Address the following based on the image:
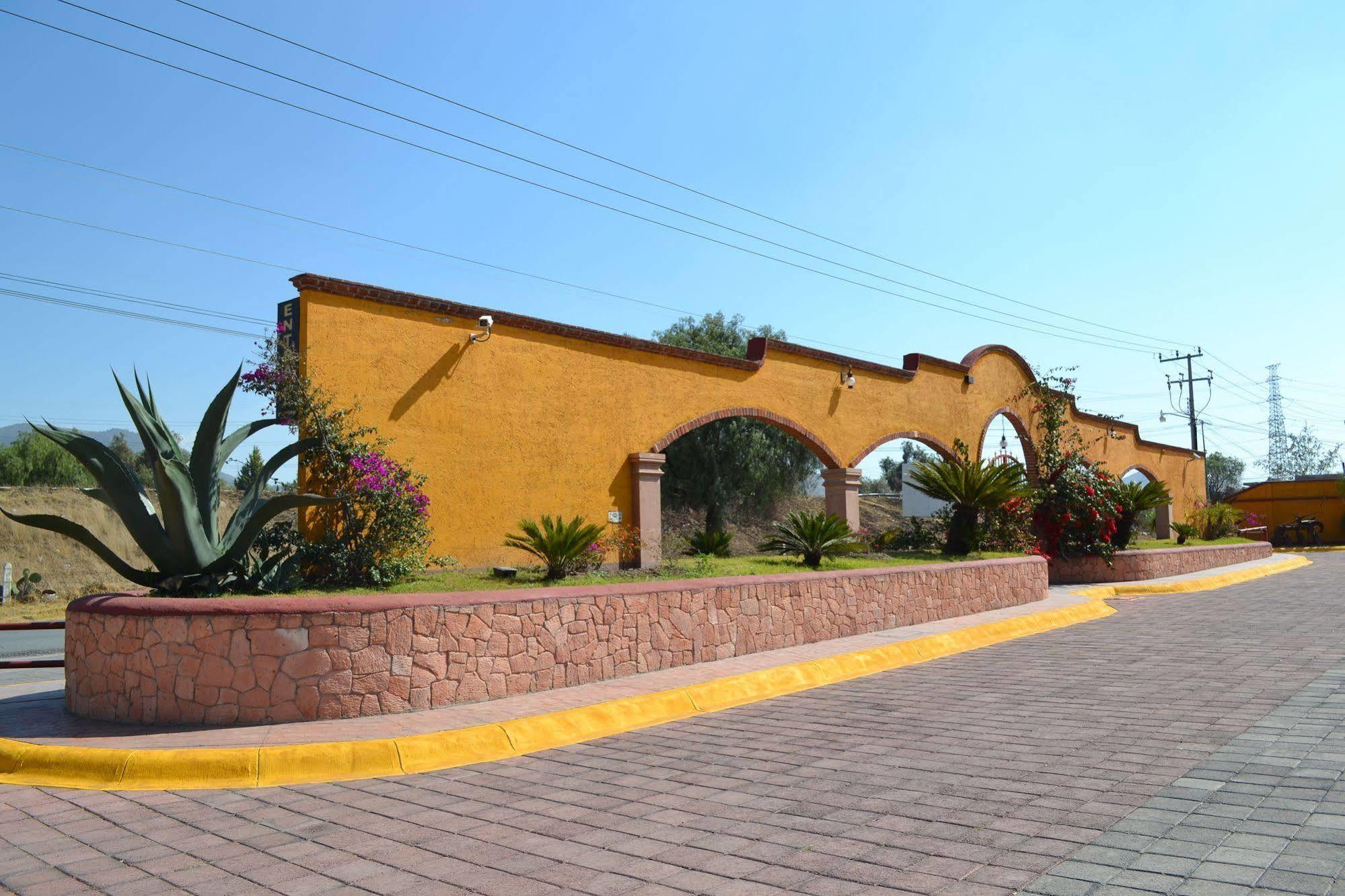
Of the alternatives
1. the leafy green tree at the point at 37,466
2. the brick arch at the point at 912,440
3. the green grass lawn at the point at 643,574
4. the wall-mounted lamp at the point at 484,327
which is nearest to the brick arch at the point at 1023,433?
the brick arch at the point at 912,440

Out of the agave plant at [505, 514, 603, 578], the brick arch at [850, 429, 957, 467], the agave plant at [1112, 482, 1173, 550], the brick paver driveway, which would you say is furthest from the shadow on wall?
the agave plant at [1112, 482, 1173, 550]

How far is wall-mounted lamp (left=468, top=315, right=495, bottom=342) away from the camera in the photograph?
41.4ft

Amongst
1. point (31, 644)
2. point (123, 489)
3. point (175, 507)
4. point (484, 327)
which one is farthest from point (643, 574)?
point (31, 644)

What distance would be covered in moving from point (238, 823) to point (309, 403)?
19.4ft

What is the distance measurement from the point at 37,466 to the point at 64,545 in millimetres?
18696

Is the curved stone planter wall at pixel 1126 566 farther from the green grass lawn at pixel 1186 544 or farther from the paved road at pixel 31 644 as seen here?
the paved road at pixel 31 644

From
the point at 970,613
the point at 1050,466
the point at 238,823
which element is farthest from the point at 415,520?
the point at 1050,466

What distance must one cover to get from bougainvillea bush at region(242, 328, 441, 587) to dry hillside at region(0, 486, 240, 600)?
62.3 feet

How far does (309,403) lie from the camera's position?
33.5 ft

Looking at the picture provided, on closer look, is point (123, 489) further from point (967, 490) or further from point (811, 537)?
point (967, 490)

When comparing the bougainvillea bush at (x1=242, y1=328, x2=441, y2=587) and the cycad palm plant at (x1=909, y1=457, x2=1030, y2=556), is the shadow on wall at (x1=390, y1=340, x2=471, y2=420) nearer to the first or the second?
the bougainvillea bush at (x1=242, y1=328, x2=441, y2=587)

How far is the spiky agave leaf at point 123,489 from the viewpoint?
26.8 ft

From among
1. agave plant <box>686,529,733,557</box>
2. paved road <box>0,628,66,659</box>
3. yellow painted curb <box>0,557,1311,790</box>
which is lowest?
paved road <box>0,628,66,659</box>

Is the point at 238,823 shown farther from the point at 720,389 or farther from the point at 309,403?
the point at 720,389
